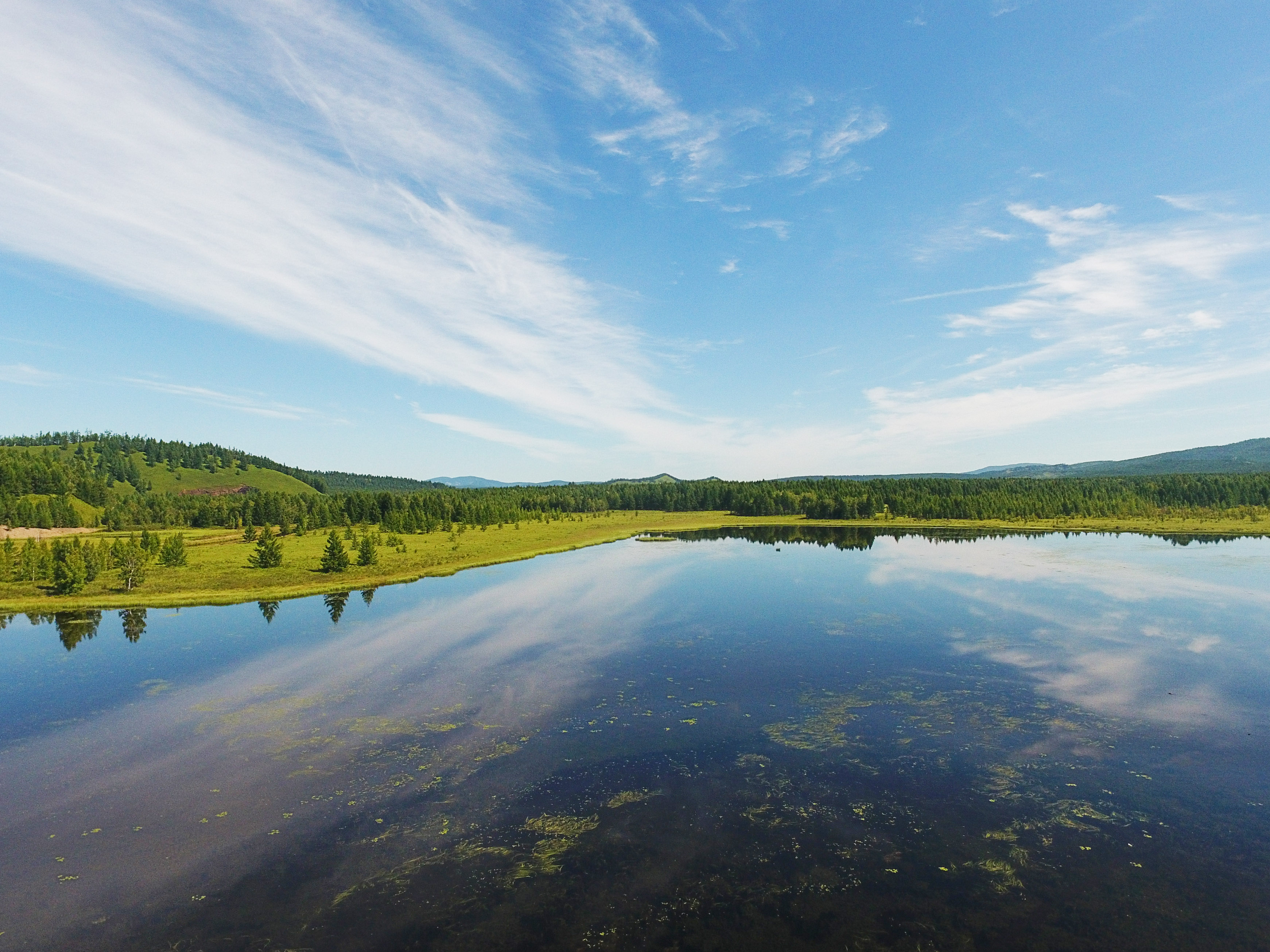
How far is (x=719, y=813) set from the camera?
840 inches

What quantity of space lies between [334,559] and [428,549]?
25476mm

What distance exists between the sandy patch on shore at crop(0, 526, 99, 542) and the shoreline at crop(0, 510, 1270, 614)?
693 cm

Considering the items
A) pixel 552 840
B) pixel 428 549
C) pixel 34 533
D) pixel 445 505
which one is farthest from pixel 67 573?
pixel 445 505

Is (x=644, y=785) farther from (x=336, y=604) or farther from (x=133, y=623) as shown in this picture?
(x=133, y=623)

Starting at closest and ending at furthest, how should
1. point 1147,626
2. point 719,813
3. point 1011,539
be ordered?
1. point 719,813
2. point 1147,626
3. point 1011,539

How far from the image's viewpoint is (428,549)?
100 metres

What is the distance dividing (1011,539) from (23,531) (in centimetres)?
19427

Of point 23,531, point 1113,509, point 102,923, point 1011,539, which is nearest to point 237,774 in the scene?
point 102,923

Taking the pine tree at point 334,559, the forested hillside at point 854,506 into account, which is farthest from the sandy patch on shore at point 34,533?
the pine tree at point 334,559

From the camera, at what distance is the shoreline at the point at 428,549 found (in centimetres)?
6025

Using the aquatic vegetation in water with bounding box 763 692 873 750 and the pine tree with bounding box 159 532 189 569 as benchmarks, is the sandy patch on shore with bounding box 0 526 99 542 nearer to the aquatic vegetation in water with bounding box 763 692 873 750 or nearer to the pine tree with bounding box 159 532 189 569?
the pine tree with bounding box 159 532 189 569

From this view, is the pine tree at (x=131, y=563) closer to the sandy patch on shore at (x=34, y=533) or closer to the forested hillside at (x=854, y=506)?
the forested hillside at (x=854, y=506)

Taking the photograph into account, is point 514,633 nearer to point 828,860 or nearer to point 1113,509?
point 828,860

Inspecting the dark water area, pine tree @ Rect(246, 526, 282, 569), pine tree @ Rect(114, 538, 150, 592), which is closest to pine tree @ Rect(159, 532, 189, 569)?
pine tree @ Rect(114, 538, 150, 592)
